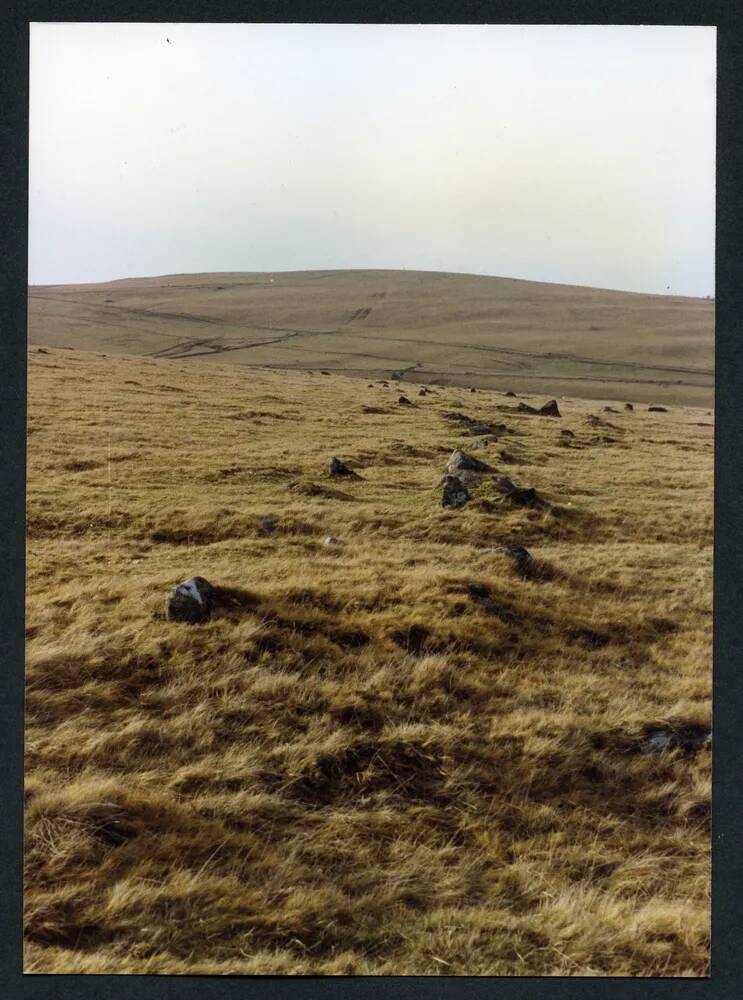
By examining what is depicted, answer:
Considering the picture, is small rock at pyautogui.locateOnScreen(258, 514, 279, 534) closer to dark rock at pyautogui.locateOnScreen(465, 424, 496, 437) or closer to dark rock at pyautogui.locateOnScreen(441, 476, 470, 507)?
dark rock at pyautogui.locateOnScreen(441, 476, 470, 507)

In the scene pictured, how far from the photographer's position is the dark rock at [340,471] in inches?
428

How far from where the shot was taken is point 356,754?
18.3ft

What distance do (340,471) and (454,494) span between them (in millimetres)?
1966

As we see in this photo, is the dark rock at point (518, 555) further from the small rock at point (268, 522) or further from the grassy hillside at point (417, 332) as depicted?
the grassy hillside at point (417, 332)

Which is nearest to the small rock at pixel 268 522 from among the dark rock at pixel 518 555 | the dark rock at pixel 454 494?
the dark rock at pixel 454 494

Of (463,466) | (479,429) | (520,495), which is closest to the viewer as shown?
(520,495)

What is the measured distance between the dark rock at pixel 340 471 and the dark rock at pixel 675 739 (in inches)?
231

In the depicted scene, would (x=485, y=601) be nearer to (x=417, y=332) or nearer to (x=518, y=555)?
(x=518, y=555)

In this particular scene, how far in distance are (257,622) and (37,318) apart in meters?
21.0

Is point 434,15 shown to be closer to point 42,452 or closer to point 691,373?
point 42,452

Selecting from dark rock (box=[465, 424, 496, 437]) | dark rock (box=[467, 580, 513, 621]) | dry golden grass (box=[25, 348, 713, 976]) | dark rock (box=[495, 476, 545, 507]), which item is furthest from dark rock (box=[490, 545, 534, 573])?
dark rock (box=[465, 424, 496, 437])

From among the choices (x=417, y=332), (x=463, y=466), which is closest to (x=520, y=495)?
(x=463, y=466)

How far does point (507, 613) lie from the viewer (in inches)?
271

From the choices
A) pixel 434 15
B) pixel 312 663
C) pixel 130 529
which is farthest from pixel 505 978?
pixel 434 15
